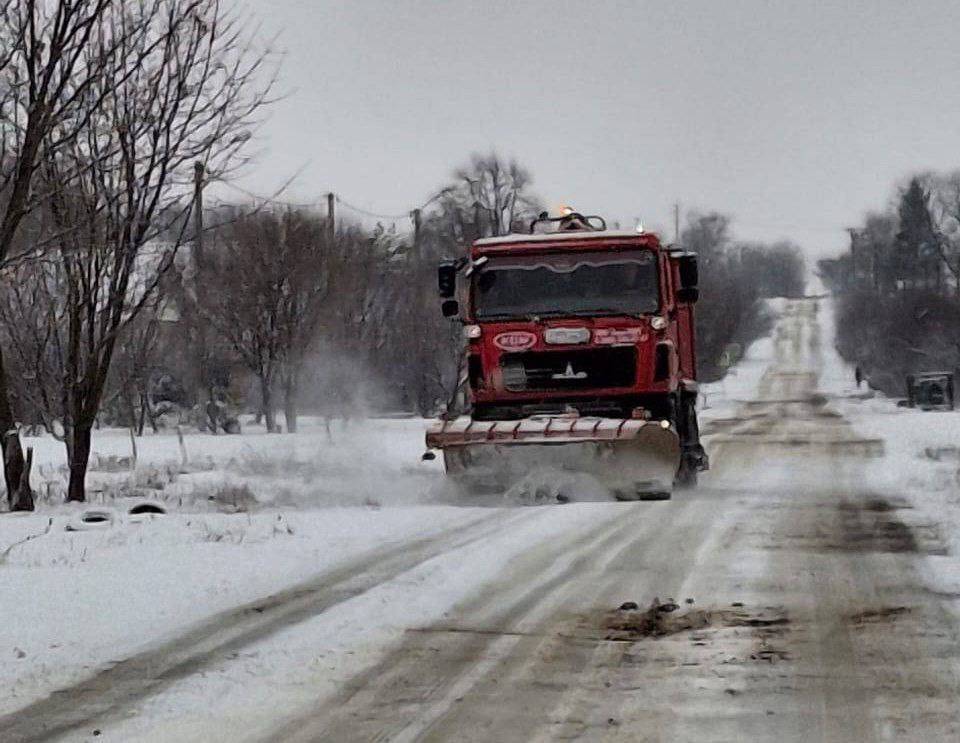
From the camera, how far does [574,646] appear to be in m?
6.24

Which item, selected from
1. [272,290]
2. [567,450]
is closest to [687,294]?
[567,450]

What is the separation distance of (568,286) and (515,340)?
0.86 m

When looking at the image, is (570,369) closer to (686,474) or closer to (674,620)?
(686,474)

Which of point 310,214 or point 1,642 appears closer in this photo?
point 1,642

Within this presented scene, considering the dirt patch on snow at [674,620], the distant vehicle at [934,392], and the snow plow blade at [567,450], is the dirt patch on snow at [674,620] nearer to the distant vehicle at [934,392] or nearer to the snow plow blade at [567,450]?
the snow plow blade at [567,450]

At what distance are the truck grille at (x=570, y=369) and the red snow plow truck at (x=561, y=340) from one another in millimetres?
11

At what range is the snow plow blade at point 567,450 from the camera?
539 inches

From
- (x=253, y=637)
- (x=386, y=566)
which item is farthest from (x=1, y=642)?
(x=386, y=566)

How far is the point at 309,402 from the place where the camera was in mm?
36812

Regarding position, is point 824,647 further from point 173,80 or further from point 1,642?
point 173,80

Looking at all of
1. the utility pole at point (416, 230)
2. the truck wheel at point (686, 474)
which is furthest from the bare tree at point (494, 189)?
the truck wheel at point (686, 474)

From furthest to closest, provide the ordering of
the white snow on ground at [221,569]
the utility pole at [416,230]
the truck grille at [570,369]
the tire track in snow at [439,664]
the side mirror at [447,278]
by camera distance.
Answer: the utility pole at [416,230]
the side mirror at [447,278]
the truck grille at [570,369]
the white snow on ground at [221,569]
the tire track in snow at [439,664]

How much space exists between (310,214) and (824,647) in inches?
1077

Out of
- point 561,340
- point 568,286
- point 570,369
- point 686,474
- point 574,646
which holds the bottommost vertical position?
point 574,646
